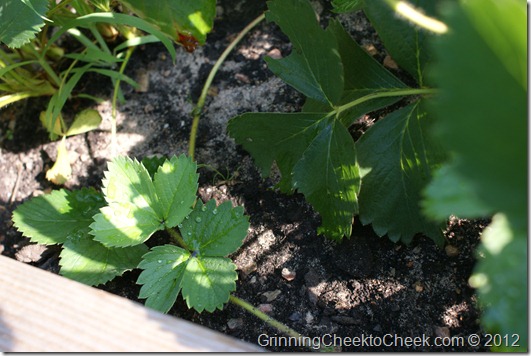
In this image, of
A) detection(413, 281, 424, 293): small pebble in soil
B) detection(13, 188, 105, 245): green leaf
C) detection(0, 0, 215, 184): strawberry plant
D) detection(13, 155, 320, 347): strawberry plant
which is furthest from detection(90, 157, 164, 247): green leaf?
detection(413, 281, 424, 293): small pebble in soil

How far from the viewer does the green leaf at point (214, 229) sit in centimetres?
123

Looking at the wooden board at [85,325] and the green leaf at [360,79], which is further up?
the green leaf at [360,79]

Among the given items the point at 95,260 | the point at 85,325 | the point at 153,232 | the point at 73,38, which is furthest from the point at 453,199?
the point at 73,38

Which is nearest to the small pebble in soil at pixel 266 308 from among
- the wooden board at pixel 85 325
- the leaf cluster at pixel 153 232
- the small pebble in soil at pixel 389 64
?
the leaf cluster at pixel 153 232

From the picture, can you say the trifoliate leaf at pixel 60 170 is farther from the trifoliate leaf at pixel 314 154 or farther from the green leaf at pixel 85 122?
the trifoliate leaf at pixel 314 154

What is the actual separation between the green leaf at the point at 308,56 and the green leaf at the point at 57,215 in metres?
0.56

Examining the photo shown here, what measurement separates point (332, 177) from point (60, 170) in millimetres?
774

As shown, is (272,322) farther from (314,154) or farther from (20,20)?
(20,20)

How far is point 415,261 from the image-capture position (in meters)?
1.23

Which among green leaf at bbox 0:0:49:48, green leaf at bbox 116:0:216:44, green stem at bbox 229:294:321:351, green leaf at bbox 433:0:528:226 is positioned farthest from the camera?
green leaf at bbox 116:0:216:44

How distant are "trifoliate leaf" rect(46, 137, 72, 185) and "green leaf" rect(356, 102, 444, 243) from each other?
0.81m

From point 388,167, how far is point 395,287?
26 cm

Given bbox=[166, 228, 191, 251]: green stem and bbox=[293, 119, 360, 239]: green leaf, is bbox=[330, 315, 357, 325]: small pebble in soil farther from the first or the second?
bbox=[166, 228, 191, 251]: green stem

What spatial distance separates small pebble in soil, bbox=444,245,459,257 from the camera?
1.22 meters
